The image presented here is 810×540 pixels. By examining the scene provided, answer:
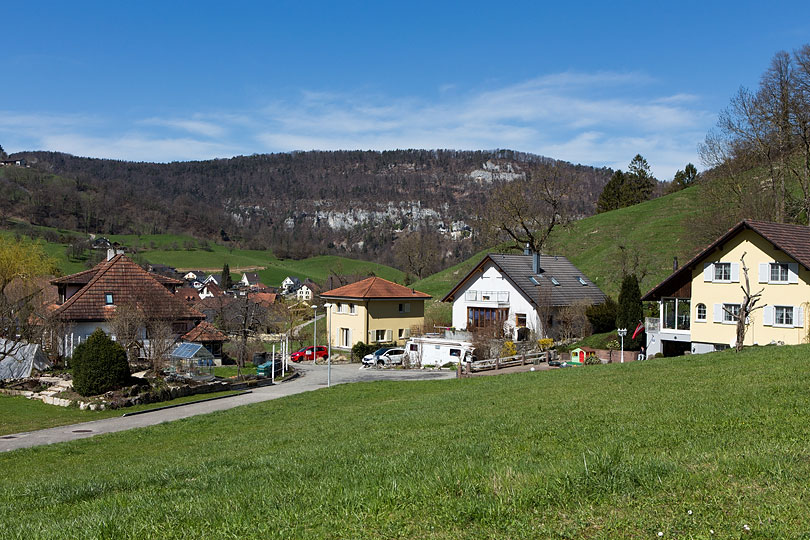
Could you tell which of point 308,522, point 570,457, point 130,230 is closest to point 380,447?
point 570,457

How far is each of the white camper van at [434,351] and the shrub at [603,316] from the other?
10.9 m

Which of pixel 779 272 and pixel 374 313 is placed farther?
pixel 374 313

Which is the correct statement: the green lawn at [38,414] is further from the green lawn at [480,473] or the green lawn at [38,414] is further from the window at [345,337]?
the window at [345,337]

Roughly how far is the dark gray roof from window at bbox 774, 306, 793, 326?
1747 cm

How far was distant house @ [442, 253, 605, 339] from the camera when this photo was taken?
167 feet

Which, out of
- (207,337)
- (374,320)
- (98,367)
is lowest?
(98,367)

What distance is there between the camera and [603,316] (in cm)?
4838

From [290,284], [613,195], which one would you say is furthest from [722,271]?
[290,284]

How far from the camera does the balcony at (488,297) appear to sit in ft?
174

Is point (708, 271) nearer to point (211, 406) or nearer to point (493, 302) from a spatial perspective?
point (493, 302)

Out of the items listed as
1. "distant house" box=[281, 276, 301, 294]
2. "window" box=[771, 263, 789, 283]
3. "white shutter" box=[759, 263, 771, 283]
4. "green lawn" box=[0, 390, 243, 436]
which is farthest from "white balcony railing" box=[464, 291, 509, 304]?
"distant house" box=[281, 276, 301, 294]

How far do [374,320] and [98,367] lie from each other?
103ft

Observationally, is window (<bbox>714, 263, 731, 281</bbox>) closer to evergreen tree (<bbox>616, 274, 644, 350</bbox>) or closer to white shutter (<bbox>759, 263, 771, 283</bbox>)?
white shutter (<bbox>759, 263, 771, 283</bbox>)

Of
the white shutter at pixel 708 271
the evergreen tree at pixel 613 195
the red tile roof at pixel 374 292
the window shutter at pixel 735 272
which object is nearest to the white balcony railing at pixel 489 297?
the red tile roof at pixel 374 292
